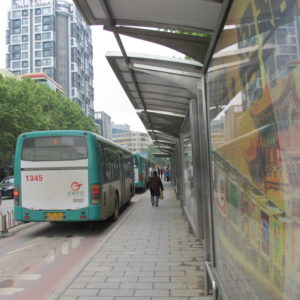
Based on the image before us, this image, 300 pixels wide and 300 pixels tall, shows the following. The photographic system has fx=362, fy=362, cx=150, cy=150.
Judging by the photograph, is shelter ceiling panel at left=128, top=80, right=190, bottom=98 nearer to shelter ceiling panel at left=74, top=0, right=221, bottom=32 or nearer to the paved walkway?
shelter ceiling panel at left=74, top=0, right=221, bottom=32

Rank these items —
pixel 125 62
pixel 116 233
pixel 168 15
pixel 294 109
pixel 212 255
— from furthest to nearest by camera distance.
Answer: pixel 116 233, pixel 125 62, pixel 212 255, pixel 168 15, pixel 294 109

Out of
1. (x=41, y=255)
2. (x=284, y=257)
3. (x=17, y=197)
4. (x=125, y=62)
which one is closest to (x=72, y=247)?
(x=41, y=255)

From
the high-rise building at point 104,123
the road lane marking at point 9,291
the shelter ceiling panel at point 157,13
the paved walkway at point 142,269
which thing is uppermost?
the high-rise building at point 104,123

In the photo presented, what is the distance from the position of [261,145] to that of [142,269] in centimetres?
440

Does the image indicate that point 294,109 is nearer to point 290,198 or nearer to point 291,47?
point 291,47

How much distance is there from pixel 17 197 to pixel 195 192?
4.93 m

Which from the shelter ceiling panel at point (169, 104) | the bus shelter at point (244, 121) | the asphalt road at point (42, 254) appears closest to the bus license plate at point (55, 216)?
the asphalt road at point (42, 254)

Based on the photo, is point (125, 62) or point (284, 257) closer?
point (284, 257)

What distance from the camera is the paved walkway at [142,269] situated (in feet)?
15.3

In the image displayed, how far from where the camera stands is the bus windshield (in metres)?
9.30

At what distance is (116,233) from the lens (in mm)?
9180

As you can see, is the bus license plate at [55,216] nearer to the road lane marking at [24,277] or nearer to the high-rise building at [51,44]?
the road lane marking at [24,277]

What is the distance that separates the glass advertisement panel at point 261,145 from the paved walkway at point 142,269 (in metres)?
1.77

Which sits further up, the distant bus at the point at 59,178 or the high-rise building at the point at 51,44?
the high-rise building at the point at 51,44
